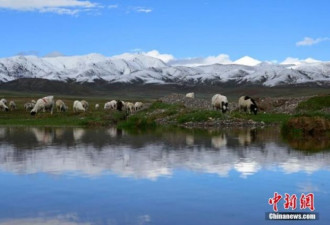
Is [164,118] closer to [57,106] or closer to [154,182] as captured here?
[57,106]

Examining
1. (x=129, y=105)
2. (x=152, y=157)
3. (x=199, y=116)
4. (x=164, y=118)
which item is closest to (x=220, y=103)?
(x=164, y=118)

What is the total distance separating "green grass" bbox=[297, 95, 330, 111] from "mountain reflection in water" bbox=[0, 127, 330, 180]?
19974 mm

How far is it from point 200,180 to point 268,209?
3026 millimetres

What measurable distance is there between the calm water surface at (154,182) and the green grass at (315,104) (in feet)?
75.5

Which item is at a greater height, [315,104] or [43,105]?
[43,105]

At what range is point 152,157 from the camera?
1619 cm

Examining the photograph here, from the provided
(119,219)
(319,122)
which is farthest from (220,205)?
(319,122)

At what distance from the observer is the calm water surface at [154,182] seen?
29.3 feet

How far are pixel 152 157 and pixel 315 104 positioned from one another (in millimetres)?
28819

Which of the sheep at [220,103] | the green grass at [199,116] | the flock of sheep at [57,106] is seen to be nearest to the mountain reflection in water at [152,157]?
the green grass at [199,116]

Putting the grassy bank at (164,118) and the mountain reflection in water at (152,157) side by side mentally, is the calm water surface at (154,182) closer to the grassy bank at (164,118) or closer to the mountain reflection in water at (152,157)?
the mountain reflection in water at (152,157)

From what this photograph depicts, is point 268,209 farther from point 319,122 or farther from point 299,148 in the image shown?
point 319,122

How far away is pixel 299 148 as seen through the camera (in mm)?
18734

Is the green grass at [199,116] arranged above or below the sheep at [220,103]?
below
